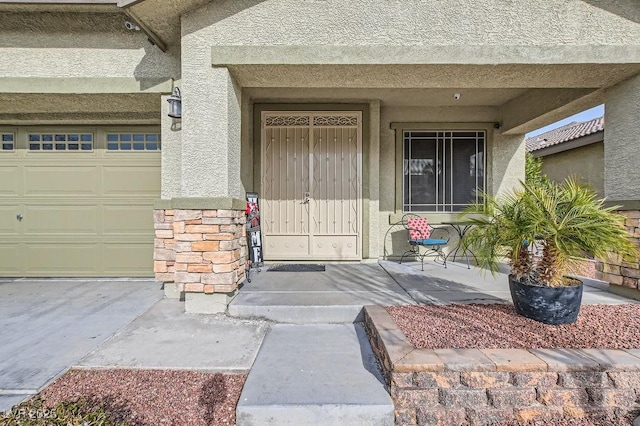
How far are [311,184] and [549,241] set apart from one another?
370 centimetres

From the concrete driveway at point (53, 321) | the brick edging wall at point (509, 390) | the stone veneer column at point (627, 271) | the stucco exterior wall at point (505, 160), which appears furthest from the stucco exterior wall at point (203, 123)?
the stucco exterior wall at point (505, 160)

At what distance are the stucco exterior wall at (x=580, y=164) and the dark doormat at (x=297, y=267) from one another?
691 cm

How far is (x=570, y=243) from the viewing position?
2533mm

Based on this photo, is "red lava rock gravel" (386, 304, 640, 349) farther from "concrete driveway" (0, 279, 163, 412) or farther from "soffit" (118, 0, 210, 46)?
"soffit" (118, 0, 210, 46)

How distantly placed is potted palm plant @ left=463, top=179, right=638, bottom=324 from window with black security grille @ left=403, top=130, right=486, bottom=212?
3170 millimetres

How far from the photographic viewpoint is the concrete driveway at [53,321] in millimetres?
2391

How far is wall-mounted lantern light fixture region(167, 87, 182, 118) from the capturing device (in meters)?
3.78

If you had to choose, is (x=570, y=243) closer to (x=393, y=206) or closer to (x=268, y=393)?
(x=268, y=393)

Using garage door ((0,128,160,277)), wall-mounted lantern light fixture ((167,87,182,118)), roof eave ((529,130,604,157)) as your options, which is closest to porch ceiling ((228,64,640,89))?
wall-mounted lantern light fixture ((167,87,182,118))

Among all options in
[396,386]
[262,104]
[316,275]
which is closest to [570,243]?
[396,386]

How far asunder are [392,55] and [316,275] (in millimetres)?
2982

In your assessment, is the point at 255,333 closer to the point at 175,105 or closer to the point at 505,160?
the point at 175,105

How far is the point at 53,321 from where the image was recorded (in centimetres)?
338

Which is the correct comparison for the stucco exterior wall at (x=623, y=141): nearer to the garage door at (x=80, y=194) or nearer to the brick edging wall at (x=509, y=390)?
the brick edging wall at (x=509, y=390)
